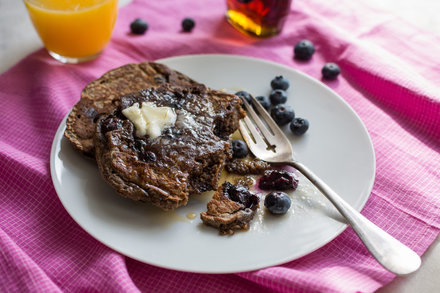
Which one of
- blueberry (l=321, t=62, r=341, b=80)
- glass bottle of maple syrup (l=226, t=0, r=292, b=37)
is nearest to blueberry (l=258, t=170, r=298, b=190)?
blueberry (l=321, t=62, r=341, b=80)

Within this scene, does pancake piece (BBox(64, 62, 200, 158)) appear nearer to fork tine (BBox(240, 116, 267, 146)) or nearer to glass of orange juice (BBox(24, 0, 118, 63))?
fork tine (BBox(240, 116, 267, 146))

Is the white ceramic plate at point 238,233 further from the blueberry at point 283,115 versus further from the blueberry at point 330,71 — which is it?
the blueberry at point 330,71

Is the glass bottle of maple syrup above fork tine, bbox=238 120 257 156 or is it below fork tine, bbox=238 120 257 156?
above

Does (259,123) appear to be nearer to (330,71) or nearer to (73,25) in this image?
(330,71)

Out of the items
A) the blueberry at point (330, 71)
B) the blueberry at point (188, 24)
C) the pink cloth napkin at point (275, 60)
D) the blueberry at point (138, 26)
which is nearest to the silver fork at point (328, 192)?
the pink cloth napkin at point (275, 60)

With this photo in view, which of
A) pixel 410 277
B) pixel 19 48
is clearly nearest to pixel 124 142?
pixel 410 277

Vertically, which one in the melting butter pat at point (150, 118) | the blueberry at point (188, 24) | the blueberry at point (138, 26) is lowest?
the blueberry at point (138, 26)

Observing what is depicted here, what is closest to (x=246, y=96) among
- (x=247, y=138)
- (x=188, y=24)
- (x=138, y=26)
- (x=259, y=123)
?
(x=259, y=123)

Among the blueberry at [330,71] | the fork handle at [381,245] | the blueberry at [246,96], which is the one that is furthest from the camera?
the blueberry at [330,71]
